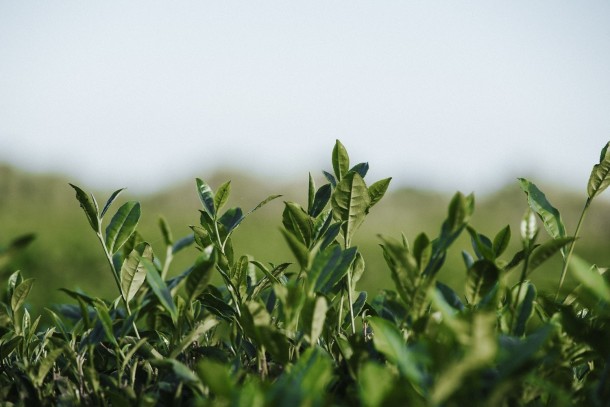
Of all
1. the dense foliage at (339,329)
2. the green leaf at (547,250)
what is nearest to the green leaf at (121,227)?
the dense foliage at (339,329)

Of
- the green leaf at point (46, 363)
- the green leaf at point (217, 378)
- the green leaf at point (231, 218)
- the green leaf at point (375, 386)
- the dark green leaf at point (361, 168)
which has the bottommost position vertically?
the green leaf at point (46, 363)

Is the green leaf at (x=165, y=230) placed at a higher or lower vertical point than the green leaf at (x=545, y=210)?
lower

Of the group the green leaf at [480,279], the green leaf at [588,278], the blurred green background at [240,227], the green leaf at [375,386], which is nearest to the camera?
the green leaf at [375,386]

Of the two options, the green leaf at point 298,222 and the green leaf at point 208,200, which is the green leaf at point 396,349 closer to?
the green leaf at point 298,222

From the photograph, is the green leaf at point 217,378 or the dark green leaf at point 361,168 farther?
the dark green leaf at point 361,168

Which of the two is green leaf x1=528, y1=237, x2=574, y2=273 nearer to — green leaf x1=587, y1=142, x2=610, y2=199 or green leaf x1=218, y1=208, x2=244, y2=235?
green leaf x1=587, y1=142, x2=610, y2=199

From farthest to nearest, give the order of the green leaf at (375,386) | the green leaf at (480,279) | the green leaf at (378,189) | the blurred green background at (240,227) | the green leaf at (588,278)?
the blurred green background at (240,227) < the green leaf at (378,189) < the green leaf at (480,279) < the green leaf at (588,278) < the green leaf at (375,386)

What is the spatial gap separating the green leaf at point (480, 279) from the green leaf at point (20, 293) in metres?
0.88

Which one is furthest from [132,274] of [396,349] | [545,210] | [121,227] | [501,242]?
[545,210]

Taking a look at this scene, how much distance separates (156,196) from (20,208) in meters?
2.81

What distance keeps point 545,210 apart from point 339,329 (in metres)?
0.48

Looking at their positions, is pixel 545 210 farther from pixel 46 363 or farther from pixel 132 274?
pixel 46 363

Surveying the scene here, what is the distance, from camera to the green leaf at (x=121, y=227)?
1.09 meters

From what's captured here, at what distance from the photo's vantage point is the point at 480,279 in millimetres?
873
